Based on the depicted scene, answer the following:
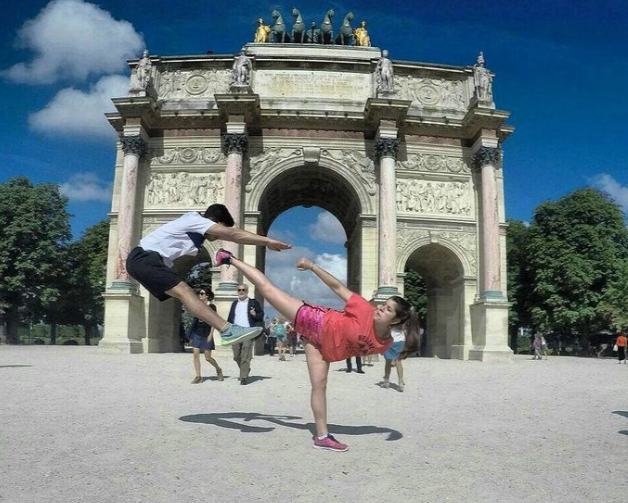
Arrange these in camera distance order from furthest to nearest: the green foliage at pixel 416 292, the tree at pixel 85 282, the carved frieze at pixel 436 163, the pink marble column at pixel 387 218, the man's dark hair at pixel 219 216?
the green foliage at pixel 416 292
the tree at pixel 85 282
the carved frieze at pixel 436 163
the pink marble column at pixel 387 218
the man's dark hair at pixel 219 216

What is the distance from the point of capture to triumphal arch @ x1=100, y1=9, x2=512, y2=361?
27156mm

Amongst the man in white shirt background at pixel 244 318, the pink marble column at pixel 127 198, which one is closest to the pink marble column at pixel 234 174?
the pink marble column at pixel 127 198

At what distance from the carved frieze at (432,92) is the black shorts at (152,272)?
2529 centimetres

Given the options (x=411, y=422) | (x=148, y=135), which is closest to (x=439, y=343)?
(x=148, y=135)

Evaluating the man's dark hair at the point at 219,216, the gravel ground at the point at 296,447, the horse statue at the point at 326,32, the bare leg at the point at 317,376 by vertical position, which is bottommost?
the gravel ground at the point at 296,447

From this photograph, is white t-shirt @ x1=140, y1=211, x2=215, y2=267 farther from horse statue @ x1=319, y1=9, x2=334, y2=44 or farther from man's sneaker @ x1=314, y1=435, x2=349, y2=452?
horse statue @ x1=319, y1=9, x2=334, y2=44

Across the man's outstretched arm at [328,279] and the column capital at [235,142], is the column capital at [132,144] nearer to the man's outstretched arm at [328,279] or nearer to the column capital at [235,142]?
the column capital at [235,142]

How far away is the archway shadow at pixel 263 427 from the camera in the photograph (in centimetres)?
654

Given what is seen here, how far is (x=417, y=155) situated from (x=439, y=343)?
965cm

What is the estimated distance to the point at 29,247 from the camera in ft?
132

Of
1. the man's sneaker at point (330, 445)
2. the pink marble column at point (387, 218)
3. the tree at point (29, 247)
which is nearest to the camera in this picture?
the man's sneaker at point (330, 445)

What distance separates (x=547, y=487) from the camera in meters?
4.42

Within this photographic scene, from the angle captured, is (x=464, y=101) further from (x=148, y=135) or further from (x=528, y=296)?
(x=528, y=296)

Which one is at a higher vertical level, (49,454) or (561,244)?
(561,244)
